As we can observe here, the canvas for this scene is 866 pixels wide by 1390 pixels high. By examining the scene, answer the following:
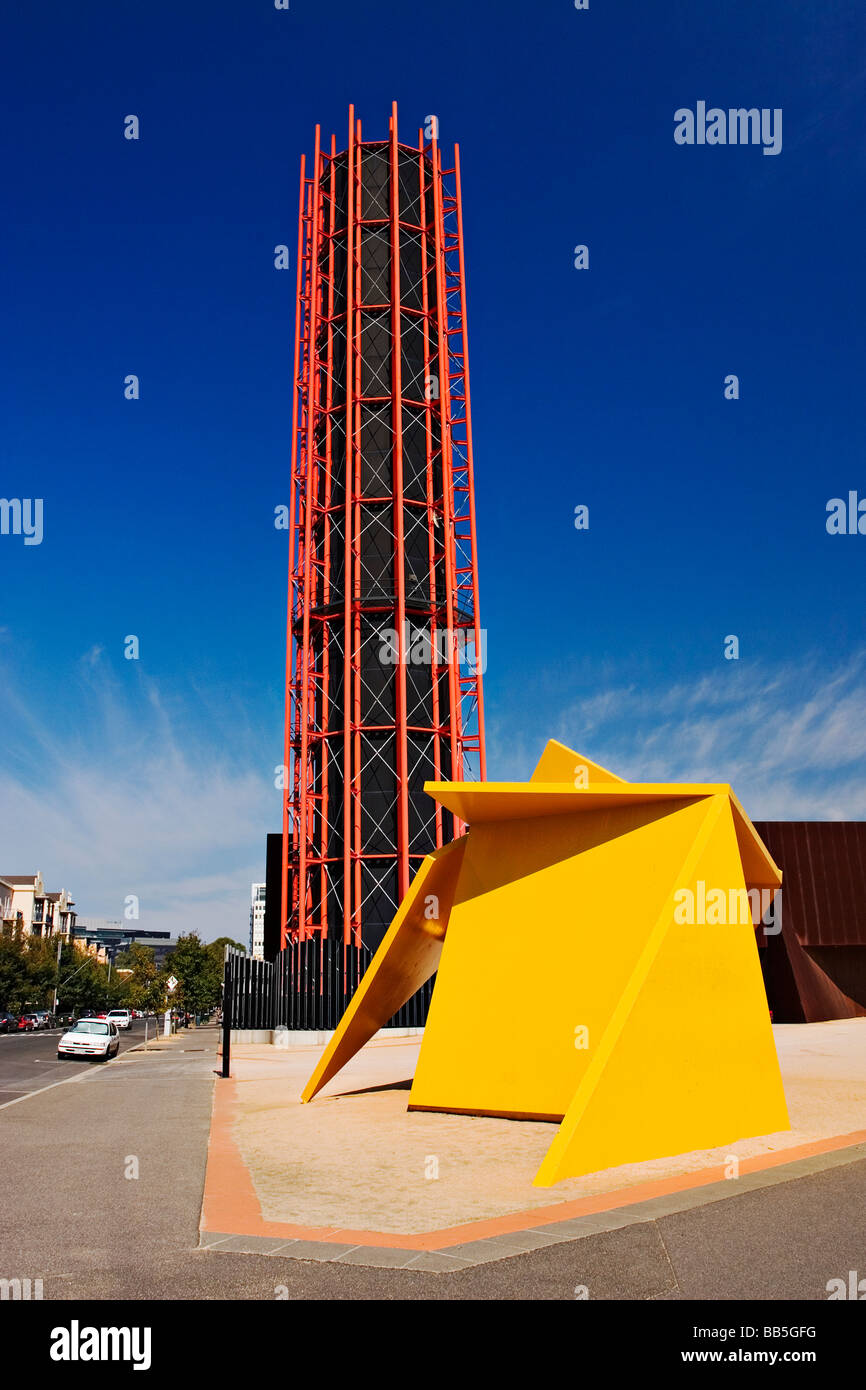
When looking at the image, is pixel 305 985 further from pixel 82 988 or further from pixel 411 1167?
pixel 82 988

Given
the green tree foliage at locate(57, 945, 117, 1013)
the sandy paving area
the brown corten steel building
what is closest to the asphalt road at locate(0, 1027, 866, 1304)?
the sandy paving area

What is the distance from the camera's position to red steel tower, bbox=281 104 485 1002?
40156mm

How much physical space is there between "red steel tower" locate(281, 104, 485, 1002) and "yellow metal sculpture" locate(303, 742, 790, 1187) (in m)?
26.0

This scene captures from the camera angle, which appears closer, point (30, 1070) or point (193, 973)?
point (30, 1070)

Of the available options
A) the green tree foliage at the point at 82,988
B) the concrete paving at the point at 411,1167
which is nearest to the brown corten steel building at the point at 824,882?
the concrete paving at the point at 411,1167

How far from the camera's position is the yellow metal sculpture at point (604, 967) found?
997cm

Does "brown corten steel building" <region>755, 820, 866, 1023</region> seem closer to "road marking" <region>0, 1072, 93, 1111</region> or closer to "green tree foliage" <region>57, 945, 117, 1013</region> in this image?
"road marking" <region>0, 1072, 93, 1111</region>

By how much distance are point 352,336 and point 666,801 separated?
123ft

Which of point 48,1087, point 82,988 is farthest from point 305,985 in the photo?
point 82,988

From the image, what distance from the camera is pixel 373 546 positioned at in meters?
43.0

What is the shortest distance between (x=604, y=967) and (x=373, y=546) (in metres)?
33.5

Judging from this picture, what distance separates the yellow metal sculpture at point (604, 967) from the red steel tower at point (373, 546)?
26.0 metres

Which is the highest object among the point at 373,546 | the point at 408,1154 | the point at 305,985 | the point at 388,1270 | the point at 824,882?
the point at 373,546
